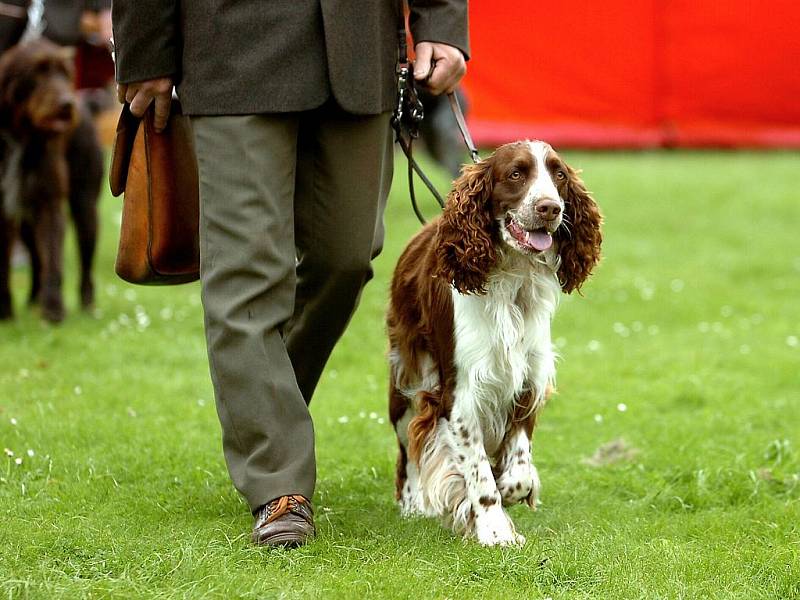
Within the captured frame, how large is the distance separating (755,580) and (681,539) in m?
0.45

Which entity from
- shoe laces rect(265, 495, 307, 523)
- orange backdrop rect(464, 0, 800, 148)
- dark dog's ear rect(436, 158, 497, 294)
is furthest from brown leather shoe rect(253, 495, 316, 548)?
orange backdrop rect(464, 0, 800, 148)

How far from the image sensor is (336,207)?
420 centimetres

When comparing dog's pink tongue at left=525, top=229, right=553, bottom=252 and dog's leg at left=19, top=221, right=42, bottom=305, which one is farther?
dog's leg at left=19, top=221, right=42, bottom=305

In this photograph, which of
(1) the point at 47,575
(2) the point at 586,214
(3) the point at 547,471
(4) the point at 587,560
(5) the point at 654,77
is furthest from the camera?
(5) the point at 654,77

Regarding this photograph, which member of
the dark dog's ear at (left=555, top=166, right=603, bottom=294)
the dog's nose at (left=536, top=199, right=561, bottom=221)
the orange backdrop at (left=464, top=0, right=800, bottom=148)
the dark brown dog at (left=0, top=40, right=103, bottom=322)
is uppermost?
the dog's nose at (left=536, top=199, right=561, bottom=221)

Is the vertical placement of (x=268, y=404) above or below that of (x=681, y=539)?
above

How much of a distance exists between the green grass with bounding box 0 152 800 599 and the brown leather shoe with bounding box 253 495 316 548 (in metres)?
0.06

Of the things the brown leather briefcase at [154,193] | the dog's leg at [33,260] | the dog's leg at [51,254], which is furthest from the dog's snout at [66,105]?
the brown leather briefcase at [154,193]

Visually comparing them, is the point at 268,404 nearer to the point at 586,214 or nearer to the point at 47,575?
the point at 47,575

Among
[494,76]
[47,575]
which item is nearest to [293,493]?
[47,575]

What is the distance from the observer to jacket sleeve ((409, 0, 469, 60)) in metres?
4.38

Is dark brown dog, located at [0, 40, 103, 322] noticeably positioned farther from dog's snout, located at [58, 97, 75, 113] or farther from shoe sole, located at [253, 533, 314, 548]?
shoe sole, located at [253, 533, 314, 548]

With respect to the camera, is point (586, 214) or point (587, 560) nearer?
point (587, 560)

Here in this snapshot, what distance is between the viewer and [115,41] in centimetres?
403
